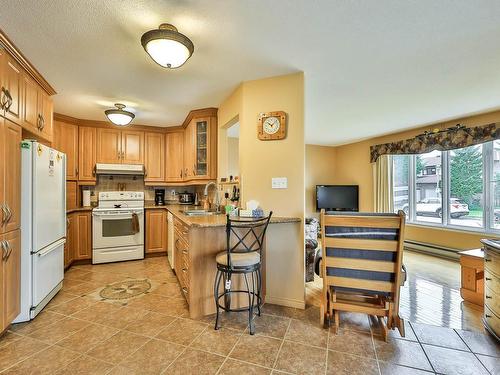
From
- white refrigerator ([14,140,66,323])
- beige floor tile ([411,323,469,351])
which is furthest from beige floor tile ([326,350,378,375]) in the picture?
white refrigerator ([14,140,66,323])

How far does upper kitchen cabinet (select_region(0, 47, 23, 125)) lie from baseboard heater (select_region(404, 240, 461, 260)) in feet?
20.3

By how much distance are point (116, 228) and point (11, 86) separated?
2.47 m

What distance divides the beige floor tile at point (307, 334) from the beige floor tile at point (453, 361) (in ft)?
2.39

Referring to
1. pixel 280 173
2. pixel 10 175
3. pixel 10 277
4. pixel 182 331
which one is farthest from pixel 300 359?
pixel 10 175

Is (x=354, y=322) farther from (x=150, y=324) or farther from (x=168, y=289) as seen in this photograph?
(x=168, y=289)

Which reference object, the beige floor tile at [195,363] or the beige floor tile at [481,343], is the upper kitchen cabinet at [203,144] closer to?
the beige floor tile at [195,363]

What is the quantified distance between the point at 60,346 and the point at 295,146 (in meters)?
2.63

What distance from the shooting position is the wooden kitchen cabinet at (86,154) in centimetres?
420

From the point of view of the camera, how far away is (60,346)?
1.89 meters

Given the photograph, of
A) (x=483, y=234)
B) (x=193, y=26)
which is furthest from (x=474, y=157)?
(x=193, y=26)

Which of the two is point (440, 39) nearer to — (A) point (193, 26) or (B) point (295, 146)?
(B) point (295, 146)

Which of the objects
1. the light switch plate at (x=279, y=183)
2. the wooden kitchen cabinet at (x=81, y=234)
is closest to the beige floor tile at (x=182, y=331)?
the light switch plate at (x=279, y=183)

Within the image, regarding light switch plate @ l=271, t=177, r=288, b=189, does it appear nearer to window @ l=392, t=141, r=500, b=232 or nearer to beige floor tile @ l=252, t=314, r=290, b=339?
beige floor tile @ l=252, t=314, r=290, b=339

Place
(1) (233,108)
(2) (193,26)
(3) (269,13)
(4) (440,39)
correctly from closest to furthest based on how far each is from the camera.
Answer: (3) (269,13) < (2) (193,26) < (4) (440,39) < (1) (233,108)
